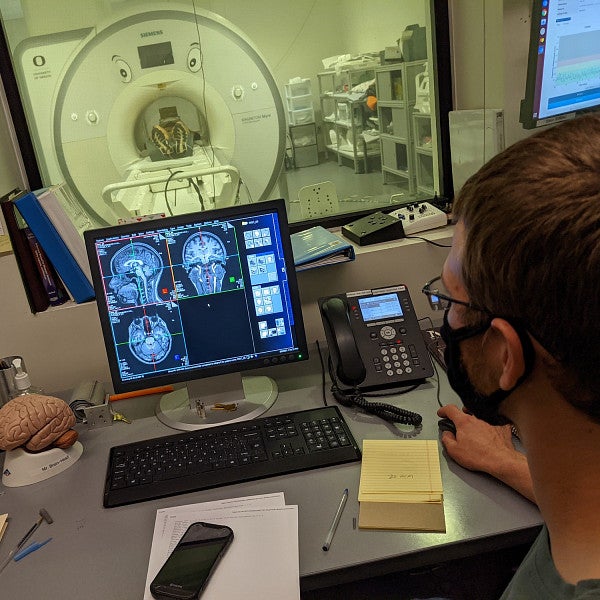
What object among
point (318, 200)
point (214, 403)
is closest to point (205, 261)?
point (214, 403)

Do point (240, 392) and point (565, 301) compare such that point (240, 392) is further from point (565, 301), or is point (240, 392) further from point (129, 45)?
point (129, 45)

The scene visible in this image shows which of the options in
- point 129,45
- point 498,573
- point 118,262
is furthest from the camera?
point 129,45

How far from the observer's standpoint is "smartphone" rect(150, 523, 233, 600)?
37.4 inches

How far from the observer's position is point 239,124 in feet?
6.90

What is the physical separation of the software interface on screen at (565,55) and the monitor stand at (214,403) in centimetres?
105

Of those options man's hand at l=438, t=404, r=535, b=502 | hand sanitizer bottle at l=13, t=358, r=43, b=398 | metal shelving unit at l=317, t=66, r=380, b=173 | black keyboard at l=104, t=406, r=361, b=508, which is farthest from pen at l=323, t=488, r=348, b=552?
metal shelving unit at l=317, t=66, r=380, b=173

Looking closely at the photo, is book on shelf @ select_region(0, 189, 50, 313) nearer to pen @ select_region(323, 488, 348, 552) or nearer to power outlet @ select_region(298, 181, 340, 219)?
power outlet @ select_region(298, 181, 340, 219)

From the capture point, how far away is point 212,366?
4.77 ft

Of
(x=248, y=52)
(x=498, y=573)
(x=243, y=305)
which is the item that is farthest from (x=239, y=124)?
(x=498, y=573)

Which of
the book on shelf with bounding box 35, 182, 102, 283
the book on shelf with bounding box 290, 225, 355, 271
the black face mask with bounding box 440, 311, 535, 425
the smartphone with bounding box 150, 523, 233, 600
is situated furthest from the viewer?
the book on shelf with bounding box 290, 225, 355, 271

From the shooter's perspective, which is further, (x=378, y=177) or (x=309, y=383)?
(x=378, y=177)

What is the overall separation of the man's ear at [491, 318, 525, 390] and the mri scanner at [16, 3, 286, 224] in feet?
5.14

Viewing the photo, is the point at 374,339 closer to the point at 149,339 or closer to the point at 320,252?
the point at 320,252

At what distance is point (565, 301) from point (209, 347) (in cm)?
98
